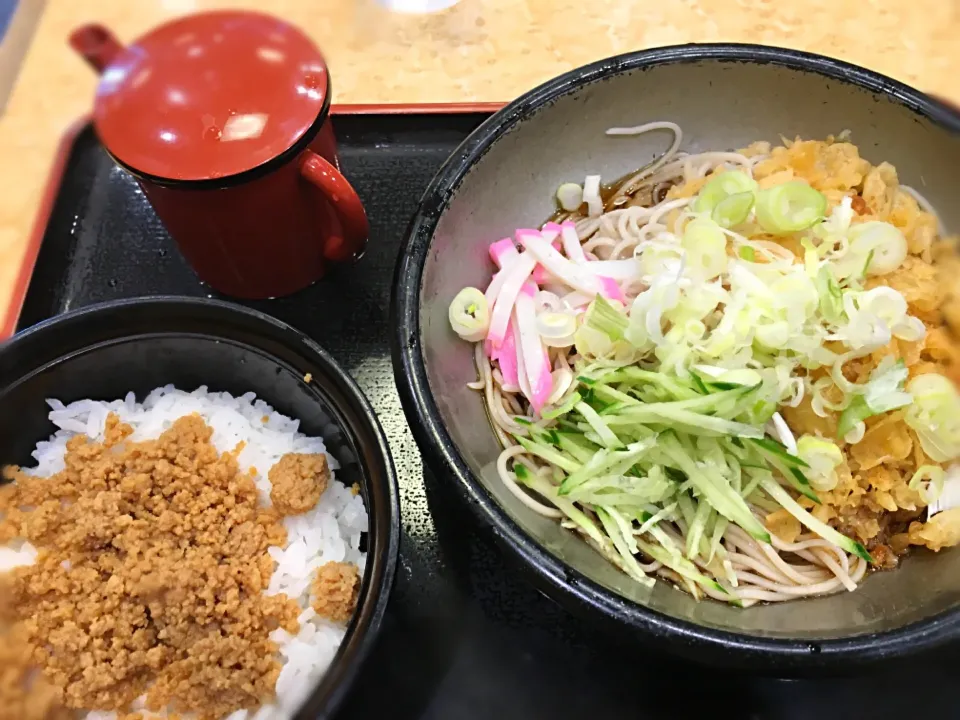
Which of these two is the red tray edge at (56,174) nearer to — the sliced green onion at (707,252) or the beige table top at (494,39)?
the beige table top at (494,39)

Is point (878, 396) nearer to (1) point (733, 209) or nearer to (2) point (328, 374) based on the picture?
(1) point (733, 209)

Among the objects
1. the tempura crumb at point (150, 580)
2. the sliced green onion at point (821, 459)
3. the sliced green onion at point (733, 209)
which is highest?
the sliced green onion at point (733, 209)

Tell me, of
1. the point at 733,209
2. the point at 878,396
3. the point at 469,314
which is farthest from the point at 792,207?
the point at 469,314

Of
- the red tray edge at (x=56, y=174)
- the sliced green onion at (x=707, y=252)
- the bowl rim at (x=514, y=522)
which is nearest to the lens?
the bowl rim at (x=514, y=522)

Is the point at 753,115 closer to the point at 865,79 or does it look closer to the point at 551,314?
the point at 865,79

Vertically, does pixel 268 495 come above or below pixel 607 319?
below

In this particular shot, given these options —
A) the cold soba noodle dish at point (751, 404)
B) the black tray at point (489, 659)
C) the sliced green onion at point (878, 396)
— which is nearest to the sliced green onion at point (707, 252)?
the cold soba noodle dish at point (751, 404)

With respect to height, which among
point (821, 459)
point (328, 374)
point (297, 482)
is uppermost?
point (821, 459)
